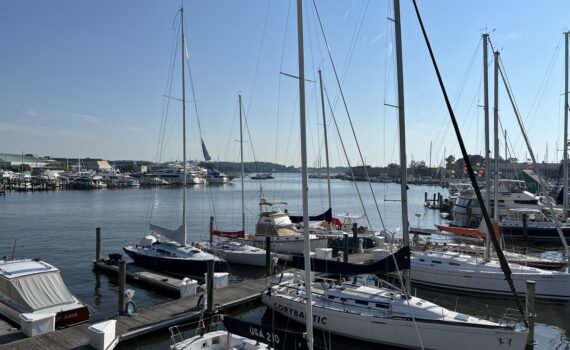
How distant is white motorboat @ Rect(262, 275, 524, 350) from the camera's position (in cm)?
1307

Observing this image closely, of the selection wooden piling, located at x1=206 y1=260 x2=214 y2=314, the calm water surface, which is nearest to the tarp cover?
the calm water surface

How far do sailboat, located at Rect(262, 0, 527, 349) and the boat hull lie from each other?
8.18 meters

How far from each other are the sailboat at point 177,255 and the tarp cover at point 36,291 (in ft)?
26.9

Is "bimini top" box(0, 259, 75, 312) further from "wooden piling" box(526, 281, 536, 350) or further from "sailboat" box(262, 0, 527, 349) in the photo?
"wooden piling" box(526, 281, 536, 350)

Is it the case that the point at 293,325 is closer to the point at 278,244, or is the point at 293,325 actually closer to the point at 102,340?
the point at 102,340

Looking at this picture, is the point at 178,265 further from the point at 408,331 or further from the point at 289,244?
the point at 408,331

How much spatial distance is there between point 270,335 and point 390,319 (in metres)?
5.24

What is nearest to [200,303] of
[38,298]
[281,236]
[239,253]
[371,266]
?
[38,298]

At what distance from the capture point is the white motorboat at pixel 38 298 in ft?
51.6

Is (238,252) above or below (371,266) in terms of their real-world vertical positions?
below

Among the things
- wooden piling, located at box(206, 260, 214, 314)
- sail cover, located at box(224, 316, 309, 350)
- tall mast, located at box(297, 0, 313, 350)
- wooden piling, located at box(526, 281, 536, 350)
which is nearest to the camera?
tall mast, located at box(297, 0, 313, 350)

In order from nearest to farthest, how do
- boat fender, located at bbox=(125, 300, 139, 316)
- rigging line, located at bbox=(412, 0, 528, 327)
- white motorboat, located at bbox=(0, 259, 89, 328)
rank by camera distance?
rigging line, located at bbox=(412, 0, 528, 327) → white motorboat, located at bbox=(0, 259, 89, 328) → boat fender, located at bbox=(125, 300, 139, 316)

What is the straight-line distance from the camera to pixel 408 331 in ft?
45.8

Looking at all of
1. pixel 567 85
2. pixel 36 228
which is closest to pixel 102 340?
pixel 36 228
